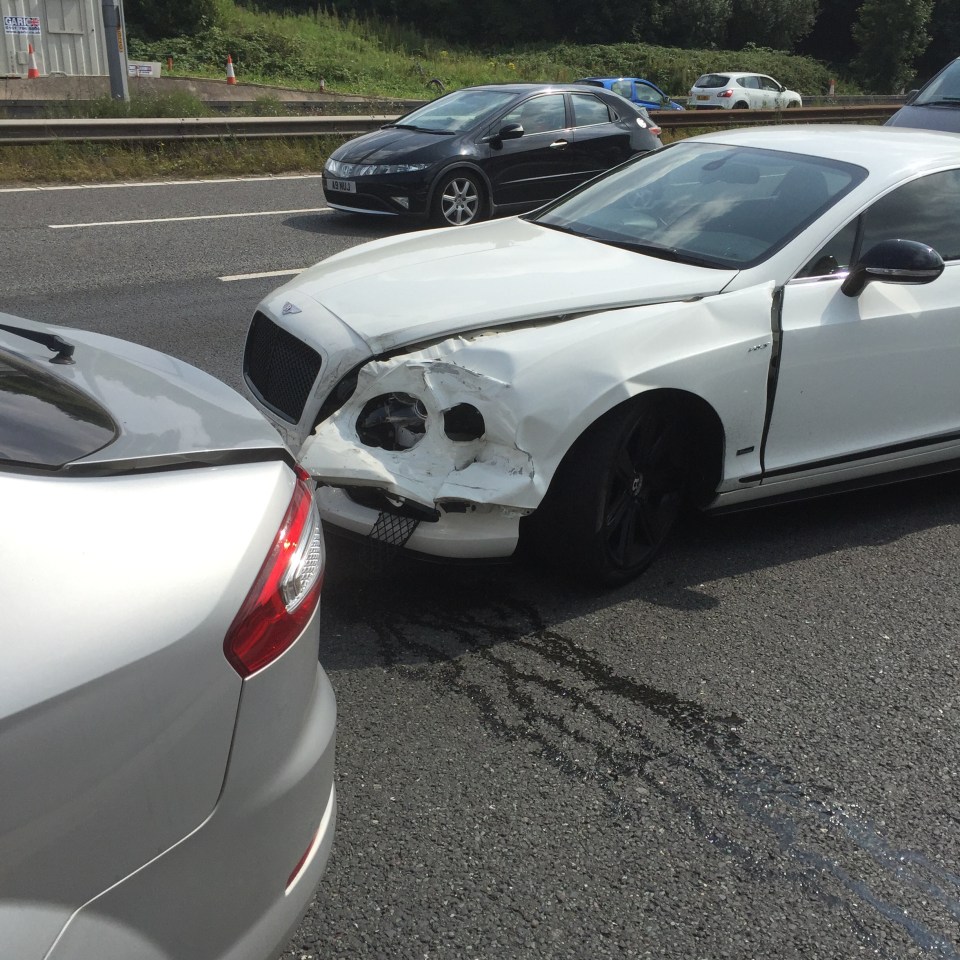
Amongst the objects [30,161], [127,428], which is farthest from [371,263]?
[30,161]

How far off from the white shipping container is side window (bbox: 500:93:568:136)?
64.4 ft

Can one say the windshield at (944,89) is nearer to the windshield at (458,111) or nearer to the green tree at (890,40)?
the windshield at (458,111)

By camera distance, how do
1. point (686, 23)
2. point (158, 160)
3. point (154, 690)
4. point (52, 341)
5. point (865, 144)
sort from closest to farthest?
1. point (154, 690)
2. point (52, 341)
3. point (865, 144)
4. point (158, 160)
5. point (686, 23)

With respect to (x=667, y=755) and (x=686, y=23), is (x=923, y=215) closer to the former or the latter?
(x=667, y=755)

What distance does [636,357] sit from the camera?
3.45 metres

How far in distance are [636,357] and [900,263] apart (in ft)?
3.67

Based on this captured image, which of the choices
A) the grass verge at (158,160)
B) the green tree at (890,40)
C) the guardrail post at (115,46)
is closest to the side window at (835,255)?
the grass verge at (158,160)

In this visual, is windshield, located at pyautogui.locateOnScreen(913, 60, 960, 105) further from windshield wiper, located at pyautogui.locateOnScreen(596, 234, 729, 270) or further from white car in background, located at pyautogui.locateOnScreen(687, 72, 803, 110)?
white car in background, located at pyautogui.locateOnScreen(687, 72, 803, 110)

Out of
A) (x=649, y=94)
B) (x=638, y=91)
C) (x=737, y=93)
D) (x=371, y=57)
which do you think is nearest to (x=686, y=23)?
(x=737, y=93)

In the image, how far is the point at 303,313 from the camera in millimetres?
3871

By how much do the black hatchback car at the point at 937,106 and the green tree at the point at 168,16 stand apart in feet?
105

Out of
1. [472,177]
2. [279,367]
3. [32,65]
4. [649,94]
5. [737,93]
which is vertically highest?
[279,367]

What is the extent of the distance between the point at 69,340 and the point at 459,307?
1.43 meters

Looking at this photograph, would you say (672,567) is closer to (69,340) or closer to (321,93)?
(69,340)
